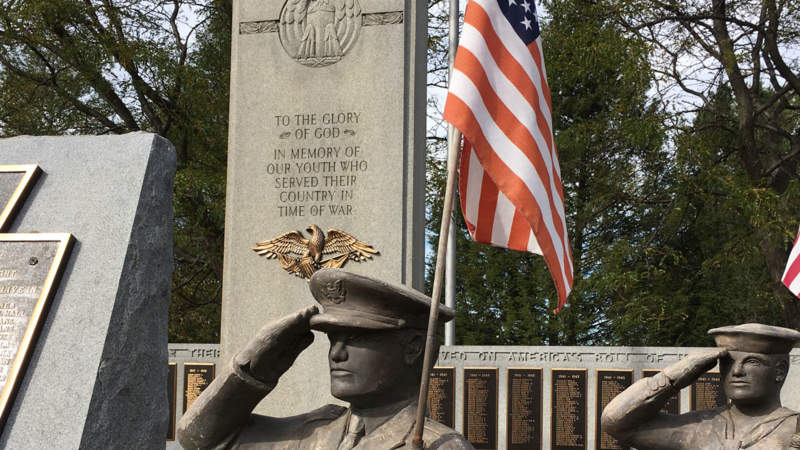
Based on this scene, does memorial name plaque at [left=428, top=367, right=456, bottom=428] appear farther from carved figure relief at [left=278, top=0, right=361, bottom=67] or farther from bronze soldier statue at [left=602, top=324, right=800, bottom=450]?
bronze soldier statue at [left=602, top=324, right=800, bottom=450]

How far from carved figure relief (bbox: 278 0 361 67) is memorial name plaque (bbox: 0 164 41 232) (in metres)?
3.99

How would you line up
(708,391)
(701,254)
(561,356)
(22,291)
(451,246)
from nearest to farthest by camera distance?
1. (22,291)
2. (708,391)
3. (561,356)
4. (451,246)
5. (701,254)

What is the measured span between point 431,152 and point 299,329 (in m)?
13.7

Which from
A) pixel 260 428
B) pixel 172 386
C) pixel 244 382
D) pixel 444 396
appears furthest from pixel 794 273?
pixel 172 386

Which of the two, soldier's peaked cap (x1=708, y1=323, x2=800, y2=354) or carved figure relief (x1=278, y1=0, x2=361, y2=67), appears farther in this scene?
carved figure relief (x1=278, y1=0, x2=361, y2=67)

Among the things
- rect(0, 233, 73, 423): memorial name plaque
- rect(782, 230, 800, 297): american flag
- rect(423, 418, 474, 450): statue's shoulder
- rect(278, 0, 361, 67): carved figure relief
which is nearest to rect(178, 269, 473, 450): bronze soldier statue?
rect(423, 418, 474, 450): statue's shoulder

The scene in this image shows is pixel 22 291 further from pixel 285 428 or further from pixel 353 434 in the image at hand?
pixel 353 434

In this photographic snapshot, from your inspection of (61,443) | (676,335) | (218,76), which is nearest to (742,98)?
(676,335)

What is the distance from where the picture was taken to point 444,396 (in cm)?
928

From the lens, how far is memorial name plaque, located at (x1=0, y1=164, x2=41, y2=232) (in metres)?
5.39

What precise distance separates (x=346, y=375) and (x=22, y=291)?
2250 mm

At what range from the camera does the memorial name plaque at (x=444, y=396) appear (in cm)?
927

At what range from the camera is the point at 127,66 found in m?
15.3

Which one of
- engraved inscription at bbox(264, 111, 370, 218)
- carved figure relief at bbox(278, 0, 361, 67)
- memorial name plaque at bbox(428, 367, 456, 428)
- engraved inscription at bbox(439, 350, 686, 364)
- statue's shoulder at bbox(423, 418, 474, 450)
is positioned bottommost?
statue's shoulder at bbox(423, 418, 474, 450)
